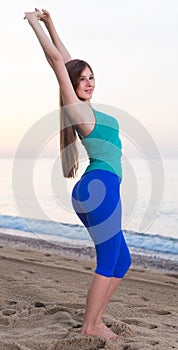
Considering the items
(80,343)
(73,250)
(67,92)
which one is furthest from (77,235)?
(67,92)

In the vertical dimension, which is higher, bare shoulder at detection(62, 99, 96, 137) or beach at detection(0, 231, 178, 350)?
bare shoulder at detection(62, 99, 96, 137)

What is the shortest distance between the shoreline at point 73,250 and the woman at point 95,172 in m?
4.35

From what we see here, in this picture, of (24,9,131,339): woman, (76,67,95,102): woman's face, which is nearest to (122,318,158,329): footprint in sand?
(24,9,131,339): woman

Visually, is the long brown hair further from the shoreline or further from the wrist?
the shoreline

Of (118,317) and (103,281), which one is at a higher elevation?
(103,281)


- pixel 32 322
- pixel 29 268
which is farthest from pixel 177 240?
pixel 32 322

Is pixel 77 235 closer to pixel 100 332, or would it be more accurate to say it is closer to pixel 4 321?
pixel 4 321

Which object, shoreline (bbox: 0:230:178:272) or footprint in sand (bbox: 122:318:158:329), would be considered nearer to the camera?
footprint in sand (bbox: 122:318:158:329)

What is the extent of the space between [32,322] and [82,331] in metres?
0.66

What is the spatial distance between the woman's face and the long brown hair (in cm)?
2

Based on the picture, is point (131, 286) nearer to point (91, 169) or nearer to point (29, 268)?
point (29, 268)

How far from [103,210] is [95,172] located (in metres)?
0.24

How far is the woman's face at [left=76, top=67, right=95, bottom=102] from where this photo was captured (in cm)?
346

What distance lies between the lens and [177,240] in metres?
11.5
